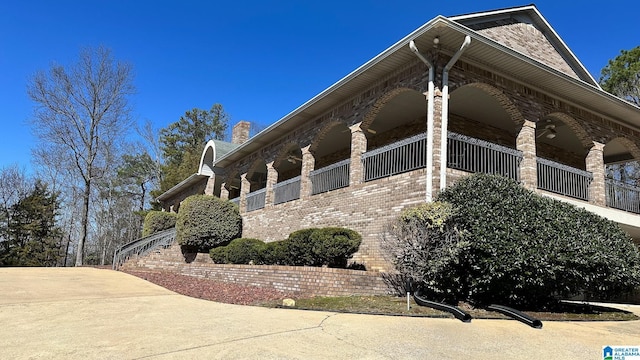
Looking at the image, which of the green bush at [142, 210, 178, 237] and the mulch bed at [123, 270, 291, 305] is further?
the green bush at [142, 210, 178, 237]

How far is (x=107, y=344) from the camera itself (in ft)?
13.9

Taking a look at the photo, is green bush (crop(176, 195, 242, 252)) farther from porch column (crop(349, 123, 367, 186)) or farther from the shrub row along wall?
porch column (crop(349, 123, 367, 186))

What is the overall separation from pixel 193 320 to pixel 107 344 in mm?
1534

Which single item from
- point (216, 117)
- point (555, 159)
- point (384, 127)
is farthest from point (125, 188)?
point (555, 159)

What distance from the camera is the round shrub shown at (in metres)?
12.6

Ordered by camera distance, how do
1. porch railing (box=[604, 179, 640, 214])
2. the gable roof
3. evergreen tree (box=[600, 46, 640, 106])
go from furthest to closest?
1. evergreen tree (box=[600, 46, 640, 106])
2. porch railing (box=[604, 179, 640, 214])
3. the gable roof

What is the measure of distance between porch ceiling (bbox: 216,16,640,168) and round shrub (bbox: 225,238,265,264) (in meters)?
4.35

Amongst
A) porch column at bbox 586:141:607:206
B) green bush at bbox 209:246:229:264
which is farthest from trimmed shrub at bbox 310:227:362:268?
porch column at bbox 586:141:607:206

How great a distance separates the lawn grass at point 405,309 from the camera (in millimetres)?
6648


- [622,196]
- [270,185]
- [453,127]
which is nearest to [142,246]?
[270,185]

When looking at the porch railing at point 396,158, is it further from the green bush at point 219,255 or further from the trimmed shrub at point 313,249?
the green bush at point 219,255

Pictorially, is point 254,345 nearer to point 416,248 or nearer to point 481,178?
point 416,248

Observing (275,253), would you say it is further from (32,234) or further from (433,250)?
(32,234)

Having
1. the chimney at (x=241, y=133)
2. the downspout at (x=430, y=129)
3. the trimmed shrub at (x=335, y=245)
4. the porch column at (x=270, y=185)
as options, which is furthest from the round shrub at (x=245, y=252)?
the chimney at (x=241, y=133)
